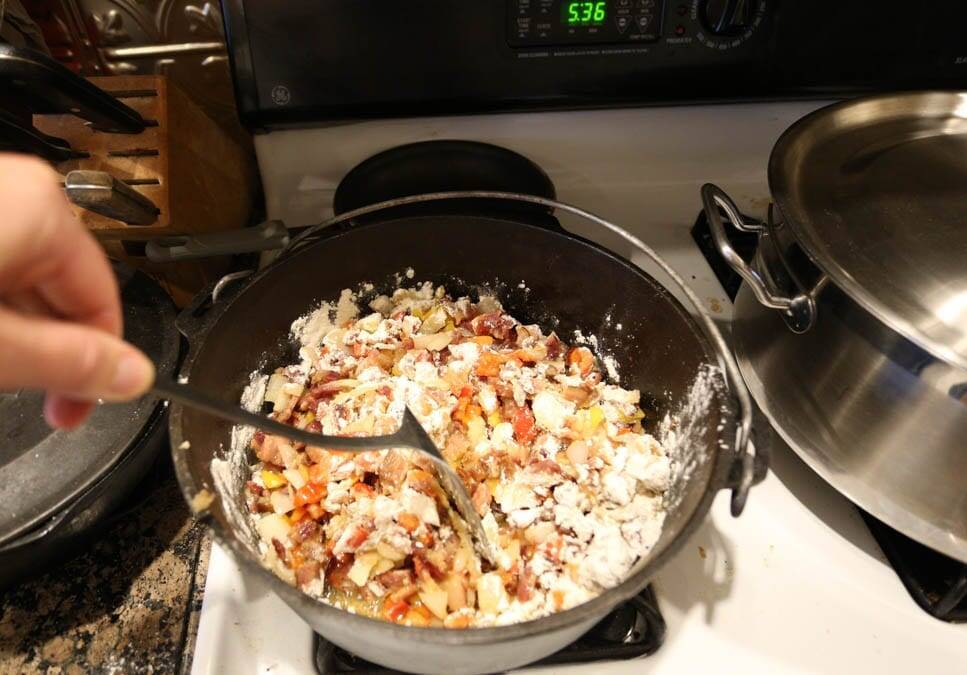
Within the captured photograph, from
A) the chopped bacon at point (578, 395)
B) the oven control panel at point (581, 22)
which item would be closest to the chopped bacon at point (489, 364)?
the chopped bacon at point (578, 395)

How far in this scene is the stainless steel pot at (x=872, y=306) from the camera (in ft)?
2.02

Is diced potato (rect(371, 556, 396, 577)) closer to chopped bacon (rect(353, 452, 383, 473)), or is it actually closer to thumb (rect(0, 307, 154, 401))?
chopped bacon (rect(353, 452, 383, 473))

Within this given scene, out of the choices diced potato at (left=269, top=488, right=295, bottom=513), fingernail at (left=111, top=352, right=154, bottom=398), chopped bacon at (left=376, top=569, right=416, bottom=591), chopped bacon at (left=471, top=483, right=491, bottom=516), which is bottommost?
chopped bacon at (left=376, top=569, right=416, bottom=591)

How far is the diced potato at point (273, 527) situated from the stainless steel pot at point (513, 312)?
3cm

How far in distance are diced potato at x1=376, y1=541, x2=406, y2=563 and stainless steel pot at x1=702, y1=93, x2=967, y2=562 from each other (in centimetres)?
50

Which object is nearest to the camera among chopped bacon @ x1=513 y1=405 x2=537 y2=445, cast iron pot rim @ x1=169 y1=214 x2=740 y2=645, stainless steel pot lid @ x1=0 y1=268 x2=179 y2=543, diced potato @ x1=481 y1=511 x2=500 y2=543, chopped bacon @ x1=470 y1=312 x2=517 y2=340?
cast iron pot rim @ x1=169 y1=214 x2=740 y2=645

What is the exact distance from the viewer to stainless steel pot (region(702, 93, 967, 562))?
617 mm

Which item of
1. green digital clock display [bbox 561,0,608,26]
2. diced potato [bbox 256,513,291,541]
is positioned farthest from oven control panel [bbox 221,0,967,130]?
diced potato [bbox 256,513,291,541]

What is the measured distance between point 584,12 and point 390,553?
0.77m

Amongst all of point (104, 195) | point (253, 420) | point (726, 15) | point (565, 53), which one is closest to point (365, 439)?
→ point (253, 420)

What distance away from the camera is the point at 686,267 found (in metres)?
1.05

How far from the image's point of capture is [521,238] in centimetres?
86

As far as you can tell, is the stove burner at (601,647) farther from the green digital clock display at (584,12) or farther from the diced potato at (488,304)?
the green digital clock display at (584,12)

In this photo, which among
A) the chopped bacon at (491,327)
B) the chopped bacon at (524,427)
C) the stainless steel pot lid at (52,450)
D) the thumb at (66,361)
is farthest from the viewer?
the chopped bacon at (491,327)
